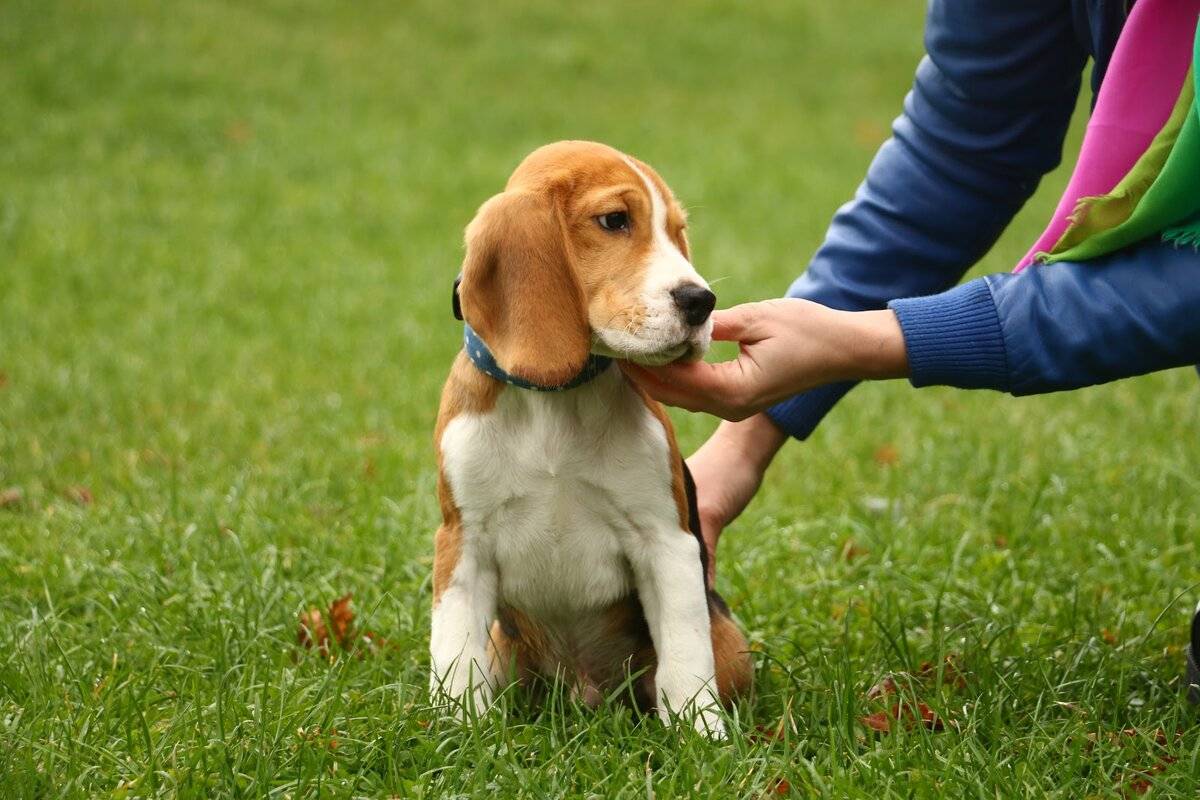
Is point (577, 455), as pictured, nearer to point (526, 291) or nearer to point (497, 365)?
point (497, 365)

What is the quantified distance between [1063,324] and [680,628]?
1.04 metres

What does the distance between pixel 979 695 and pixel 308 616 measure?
1.74 m

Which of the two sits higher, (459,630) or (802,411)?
(802,411)

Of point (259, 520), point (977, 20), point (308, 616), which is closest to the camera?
point (977, 20)

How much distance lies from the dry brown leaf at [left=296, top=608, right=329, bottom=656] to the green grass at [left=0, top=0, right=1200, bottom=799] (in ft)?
0.27

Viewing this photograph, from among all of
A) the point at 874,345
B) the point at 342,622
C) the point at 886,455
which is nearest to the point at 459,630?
the point at 342,622

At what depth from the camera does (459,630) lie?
118 inches

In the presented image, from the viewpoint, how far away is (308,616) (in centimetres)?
362

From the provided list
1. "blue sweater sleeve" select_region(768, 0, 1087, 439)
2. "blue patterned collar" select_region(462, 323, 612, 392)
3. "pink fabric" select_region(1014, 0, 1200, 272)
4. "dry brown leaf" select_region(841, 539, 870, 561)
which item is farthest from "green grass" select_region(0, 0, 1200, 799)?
"pink fabric" select_region(1014, 0, 1200, 272)

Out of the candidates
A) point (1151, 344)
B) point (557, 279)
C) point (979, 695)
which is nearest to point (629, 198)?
point (557, 279)

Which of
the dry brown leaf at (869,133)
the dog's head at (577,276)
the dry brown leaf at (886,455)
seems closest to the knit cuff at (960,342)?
the dog's head at (577,276)

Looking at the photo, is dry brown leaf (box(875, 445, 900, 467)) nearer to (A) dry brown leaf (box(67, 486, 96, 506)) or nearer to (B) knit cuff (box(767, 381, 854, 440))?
(B) knit cuff (box(767, 381, 854, 440))

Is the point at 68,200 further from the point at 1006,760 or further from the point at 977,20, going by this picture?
the point at 1006,760

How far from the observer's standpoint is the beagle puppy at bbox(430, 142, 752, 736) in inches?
109
